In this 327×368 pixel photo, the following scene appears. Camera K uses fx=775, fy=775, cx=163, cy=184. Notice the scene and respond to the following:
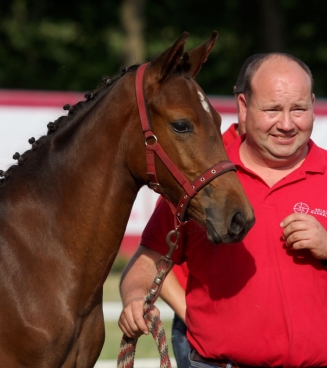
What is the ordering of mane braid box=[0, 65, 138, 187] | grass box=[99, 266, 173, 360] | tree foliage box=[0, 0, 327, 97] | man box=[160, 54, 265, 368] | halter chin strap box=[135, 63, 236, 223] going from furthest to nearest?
tree foliage box=[0, 0, 327, 97] → grass box=[99, 266, 173, 360] → man box=[160, 54, 265, 368] → mane braid box=[0, 65, 138, 187] → halter chin strap box=[135, 63, 236, 223]

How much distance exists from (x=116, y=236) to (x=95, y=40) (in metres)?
21.4

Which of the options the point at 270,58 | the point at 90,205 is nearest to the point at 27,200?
the point at 90,205

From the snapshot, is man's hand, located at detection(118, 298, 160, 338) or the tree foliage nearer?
man's hand, located at detection(118, 298, 160, 338)

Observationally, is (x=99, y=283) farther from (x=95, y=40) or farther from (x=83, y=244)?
(x=95, y=40)

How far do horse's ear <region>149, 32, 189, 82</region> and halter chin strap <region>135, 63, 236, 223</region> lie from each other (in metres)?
0.08

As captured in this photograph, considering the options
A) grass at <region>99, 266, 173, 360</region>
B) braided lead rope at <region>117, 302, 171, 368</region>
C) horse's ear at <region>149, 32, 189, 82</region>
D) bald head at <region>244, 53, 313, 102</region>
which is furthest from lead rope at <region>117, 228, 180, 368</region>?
grass at <region>99, 266, 173, 360</region>

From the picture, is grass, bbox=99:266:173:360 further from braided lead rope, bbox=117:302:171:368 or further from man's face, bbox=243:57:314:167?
man's face, bbox=243:57:314:167

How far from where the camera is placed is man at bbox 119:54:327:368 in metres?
3.54

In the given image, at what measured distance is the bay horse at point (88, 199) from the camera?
351 centimetres

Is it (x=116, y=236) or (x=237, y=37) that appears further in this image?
(x=237, y=37)

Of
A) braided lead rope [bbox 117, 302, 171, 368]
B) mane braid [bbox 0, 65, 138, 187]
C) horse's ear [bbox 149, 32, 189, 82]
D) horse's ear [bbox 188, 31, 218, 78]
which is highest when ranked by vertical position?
horse's ear [bbox 188, 31, 218, 78]

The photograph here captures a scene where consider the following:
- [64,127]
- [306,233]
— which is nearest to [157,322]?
[306,233]

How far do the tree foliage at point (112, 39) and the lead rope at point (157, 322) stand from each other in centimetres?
1956

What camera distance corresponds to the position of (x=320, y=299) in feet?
11.8
